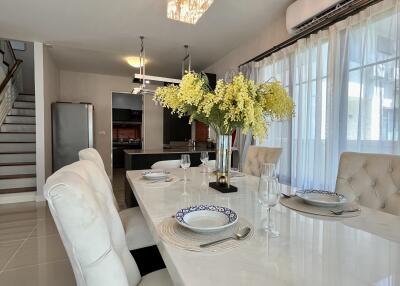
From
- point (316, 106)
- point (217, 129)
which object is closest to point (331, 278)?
point (217, 129)

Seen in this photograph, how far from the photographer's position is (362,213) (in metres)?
1.01

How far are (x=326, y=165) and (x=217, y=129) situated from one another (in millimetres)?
1371

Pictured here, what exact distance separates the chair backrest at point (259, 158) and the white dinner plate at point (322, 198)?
816mm

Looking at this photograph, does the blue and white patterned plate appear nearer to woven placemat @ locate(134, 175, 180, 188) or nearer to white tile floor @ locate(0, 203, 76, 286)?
woven placemat @ locate(134, 175, 180, 188)

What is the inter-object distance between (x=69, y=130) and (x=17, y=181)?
4.02 feet

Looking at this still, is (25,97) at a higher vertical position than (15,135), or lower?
higher

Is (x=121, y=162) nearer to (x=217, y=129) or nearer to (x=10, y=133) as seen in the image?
(x=10, y=133)

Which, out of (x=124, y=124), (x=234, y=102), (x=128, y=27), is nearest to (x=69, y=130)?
(x=128, y=27)

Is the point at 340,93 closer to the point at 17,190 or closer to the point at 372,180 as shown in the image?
the point at 372,180

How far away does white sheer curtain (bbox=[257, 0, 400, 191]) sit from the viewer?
1752 mm

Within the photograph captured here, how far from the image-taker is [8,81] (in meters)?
4.77

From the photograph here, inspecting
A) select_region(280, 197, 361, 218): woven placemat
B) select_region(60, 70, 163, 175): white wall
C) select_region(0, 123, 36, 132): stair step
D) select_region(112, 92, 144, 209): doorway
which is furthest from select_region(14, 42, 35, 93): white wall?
select_region(280, 197, 361, 218): woven placemat

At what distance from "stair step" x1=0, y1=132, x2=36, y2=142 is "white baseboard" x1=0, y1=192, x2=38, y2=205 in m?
1.44

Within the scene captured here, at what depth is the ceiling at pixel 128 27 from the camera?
2.62 meters
